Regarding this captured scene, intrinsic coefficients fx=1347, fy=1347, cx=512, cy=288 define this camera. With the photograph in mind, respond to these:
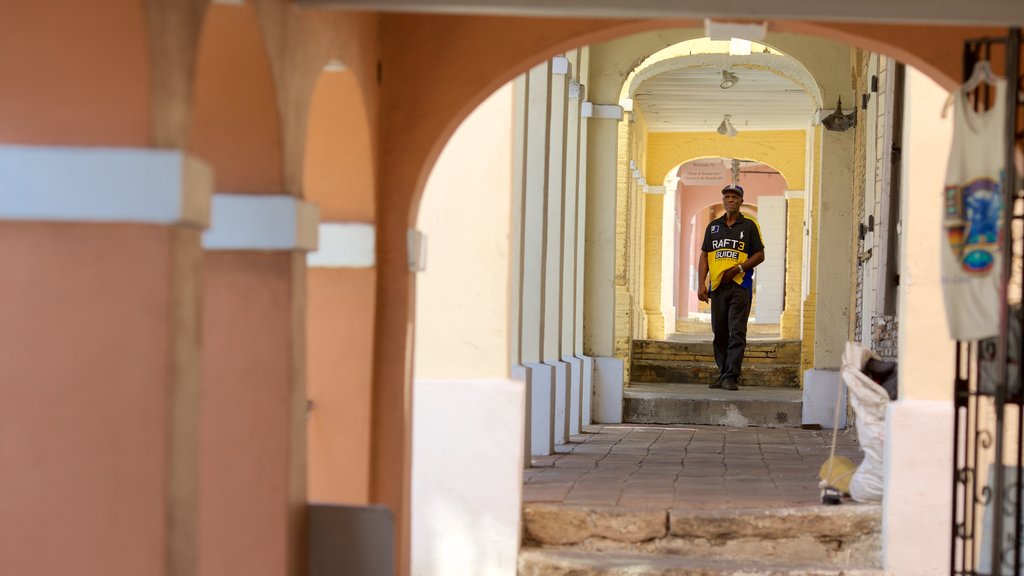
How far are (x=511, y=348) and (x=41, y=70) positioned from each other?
4688mm

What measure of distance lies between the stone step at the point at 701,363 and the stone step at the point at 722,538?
29.5 feet

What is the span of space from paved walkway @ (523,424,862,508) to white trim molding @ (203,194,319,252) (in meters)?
3.47

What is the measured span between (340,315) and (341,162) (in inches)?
29.0

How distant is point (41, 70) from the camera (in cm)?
362

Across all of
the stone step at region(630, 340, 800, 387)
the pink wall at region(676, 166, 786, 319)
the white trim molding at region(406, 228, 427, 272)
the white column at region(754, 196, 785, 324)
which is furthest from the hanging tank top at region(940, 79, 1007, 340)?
the white column at region(754, 196, 785, 324)

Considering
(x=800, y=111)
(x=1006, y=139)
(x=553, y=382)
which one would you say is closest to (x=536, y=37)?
(x=1006, y=139)

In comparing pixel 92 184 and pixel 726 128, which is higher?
pixel 726 128

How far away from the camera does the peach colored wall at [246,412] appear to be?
4980mm

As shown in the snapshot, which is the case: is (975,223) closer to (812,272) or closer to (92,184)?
(92,184)

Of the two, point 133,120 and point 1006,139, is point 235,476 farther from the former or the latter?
point 1006,139

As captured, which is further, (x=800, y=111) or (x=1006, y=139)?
(x=800, y=111)

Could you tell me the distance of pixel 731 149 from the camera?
23969 mm

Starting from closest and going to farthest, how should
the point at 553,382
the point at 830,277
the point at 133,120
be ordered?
the point at 133,120, the point at 553,382, the point at 830,277

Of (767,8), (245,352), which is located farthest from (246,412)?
(767,8)
